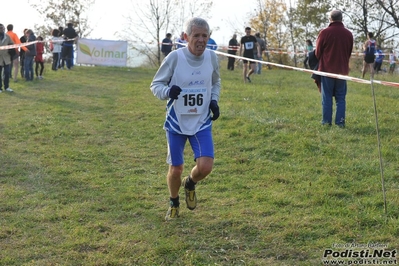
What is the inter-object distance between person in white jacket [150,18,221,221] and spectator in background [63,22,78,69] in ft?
62.5

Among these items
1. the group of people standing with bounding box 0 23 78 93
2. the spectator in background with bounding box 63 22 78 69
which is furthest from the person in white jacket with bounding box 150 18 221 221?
the spectator in background with bounding box 63 22 78 69

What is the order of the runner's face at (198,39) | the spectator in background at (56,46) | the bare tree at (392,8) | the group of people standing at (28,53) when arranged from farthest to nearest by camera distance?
the bare tree at (392,8), the spectator in background at (56,46), the group of people standing at (28,53), the runner's face at (198,39)

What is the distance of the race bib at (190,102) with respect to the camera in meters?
5.13

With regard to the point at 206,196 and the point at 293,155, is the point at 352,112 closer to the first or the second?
the point at 293,155

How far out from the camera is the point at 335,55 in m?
9.26

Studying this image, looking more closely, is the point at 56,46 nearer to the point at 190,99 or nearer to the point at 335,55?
the point at 335,55

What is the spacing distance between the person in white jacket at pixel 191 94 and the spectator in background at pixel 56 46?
17.4 meters

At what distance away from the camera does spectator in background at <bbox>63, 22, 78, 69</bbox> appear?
77.8 ft

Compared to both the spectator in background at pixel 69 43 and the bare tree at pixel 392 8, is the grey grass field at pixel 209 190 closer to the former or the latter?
the spectator in background at pixel 69 43

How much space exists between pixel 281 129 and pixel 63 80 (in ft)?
40.9

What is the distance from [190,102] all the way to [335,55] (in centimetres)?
487

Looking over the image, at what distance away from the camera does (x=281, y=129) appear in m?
9.49

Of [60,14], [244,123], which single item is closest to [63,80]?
[244,123]

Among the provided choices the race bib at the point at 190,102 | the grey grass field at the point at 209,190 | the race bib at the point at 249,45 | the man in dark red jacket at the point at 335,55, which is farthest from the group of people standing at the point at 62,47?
the race bib at the point at 190,102
